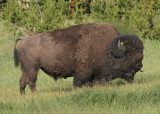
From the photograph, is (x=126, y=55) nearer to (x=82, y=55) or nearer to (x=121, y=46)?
(x=121, y=46)

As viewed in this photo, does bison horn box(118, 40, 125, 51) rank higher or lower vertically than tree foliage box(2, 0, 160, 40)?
higher

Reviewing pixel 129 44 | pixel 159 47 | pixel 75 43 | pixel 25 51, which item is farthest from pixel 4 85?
pixel 159 47

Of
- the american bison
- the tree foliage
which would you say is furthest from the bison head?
the tree foliage

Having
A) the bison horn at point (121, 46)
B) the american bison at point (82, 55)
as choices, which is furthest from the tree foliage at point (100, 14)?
the bison horn at point (121, 46)

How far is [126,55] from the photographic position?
30.4 ft

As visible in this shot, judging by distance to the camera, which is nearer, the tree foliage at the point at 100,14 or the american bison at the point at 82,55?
the american bison at the point at 82,55

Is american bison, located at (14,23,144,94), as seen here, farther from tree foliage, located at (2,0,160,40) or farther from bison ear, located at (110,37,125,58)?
tree foliage, located at (2,0,160,40)

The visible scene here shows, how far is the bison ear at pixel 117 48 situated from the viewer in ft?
29.7

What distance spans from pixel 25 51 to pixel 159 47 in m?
8.06

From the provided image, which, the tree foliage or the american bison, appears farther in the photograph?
the tree foliage

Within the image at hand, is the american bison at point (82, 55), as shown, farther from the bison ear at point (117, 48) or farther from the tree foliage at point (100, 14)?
the tree foliage at point (100, 14)

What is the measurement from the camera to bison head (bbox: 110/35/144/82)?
903 cm

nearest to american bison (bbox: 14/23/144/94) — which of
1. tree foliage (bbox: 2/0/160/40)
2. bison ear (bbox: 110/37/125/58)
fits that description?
bison ear (bbox: 110/37/125/58)

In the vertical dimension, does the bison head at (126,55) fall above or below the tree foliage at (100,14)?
above
